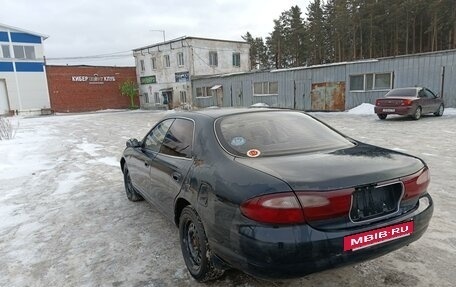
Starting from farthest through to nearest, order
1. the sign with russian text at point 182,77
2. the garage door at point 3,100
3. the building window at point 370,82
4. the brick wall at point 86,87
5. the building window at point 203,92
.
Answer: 1. the brick wall at point 86,87
2. the garage door at point 3,100
3. the sign with russian text at point 182,77
4. the building window at point 203,92
5. the building window at point 370,82

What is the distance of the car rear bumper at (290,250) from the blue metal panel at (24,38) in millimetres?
40232

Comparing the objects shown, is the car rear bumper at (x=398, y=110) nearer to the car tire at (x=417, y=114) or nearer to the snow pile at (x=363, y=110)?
the car tire at (x=417, y=114)

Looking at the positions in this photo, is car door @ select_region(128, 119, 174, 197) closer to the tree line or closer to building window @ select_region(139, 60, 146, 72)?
the tree line

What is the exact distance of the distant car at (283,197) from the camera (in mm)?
2182

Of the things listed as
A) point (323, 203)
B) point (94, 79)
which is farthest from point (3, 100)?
point (323, 203)

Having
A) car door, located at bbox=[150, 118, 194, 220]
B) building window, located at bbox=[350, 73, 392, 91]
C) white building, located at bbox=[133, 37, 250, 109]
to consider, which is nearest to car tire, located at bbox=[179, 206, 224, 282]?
car door, located at bbox=[150, 118, 194, 220]

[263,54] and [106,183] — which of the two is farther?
[263,54]

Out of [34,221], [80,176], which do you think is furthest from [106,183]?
[34,221]

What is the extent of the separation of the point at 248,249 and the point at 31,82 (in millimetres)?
39832

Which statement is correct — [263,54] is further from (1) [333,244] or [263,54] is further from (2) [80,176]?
(1) [333,244]

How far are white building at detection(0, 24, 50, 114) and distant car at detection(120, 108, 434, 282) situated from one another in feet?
125

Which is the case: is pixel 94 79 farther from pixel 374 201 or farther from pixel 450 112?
pixel 374 201

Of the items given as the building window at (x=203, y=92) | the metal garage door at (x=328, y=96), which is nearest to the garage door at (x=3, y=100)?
the building window at (x=203, y=92)

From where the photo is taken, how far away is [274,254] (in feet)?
7.07
